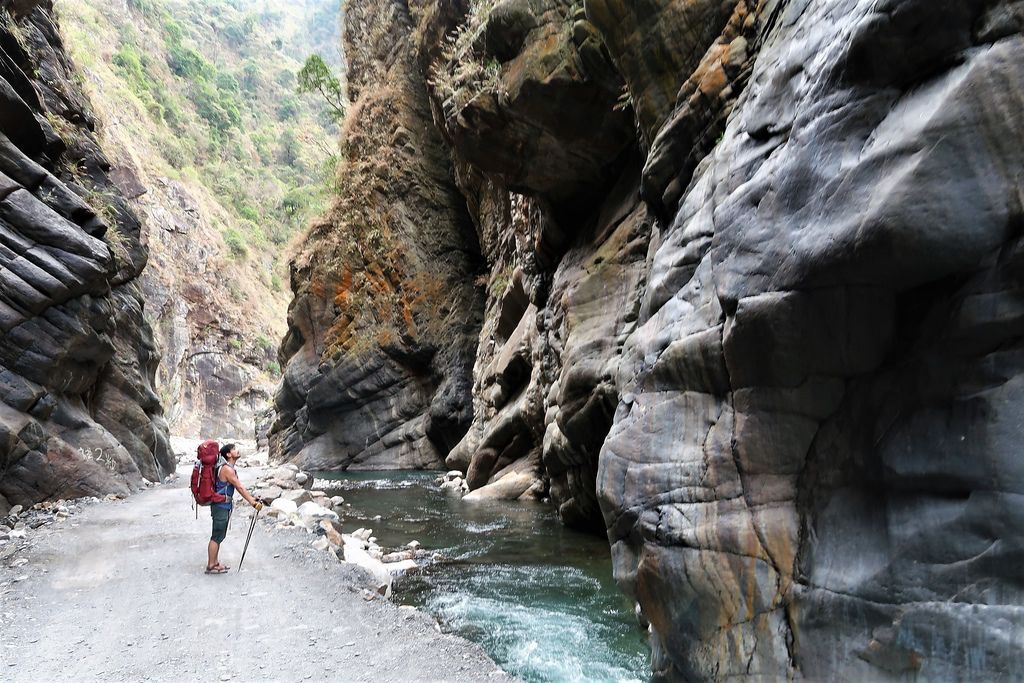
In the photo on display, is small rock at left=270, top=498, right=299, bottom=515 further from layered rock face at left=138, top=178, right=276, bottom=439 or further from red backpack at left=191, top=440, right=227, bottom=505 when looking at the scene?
layered rock face at left=138, top=178, right=276, bottom=439

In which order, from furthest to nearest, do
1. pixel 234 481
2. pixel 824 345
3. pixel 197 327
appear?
pixel 197 327
pixel 234 481
pixel 824 345

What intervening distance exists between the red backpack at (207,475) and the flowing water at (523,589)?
8.39 ft

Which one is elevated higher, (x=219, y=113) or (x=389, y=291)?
(x=219, y=113)

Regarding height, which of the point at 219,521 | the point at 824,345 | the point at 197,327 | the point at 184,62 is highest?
the point at 184,62

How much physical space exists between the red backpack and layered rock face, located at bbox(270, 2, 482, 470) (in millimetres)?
18754

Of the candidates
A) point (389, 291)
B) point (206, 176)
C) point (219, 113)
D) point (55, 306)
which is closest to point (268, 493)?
point (55, 306)

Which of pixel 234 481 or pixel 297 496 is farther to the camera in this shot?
pixel 297 496

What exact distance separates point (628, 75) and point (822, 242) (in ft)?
14.3

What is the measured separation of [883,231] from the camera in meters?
3.27

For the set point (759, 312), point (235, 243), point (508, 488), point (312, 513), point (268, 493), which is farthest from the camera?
point (235, 243)

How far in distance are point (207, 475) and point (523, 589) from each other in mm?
4168

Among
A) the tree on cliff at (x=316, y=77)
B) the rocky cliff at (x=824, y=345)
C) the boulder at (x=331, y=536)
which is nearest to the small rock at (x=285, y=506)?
the boulder at (x=331, y=536)

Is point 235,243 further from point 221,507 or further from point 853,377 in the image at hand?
point 853,377

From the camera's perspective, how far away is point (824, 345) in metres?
3.77
